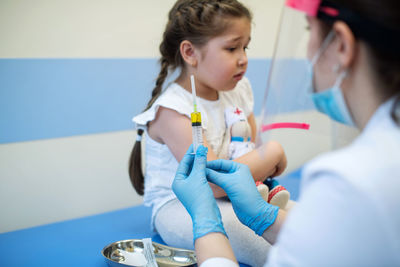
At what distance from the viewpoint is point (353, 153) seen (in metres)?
0.51

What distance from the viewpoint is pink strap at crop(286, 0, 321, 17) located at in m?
0.60

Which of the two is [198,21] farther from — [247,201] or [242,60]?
[247,201]

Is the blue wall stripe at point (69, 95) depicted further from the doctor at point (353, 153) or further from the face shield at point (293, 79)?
the doctor at point (353, 153)

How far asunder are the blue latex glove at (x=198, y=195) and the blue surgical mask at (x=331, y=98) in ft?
1.05

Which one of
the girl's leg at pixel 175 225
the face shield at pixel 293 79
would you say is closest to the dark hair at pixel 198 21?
the girl's leg at pixel 175 225

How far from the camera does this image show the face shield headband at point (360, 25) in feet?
1.68

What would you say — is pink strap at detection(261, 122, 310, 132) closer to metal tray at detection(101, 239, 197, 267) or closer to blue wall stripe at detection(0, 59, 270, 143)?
metal tray at detection(101, 239, 197, 267)

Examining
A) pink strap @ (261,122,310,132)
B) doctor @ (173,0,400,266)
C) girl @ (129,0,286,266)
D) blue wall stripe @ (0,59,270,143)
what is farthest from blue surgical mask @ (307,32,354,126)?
blue wall stripe @ (0,59,270,143)

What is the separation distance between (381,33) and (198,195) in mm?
508

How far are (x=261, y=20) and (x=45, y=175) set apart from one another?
57.7 inches

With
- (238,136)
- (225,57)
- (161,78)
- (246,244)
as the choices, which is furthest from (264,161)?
(161,78)

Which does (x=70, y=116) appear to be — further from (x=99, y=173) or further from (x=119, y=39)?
(x=119, y=39)

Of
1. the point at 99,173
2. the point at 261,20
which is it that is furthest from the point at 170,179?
the point at 261,20

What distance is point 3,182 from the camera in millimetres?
1396
